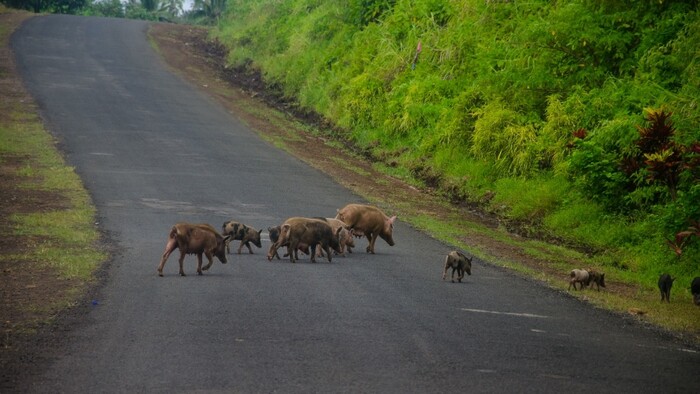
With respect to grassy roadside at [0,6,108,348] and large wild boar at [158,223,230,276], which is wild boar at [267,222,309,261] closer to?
large wild boar at [158,223,230,276]

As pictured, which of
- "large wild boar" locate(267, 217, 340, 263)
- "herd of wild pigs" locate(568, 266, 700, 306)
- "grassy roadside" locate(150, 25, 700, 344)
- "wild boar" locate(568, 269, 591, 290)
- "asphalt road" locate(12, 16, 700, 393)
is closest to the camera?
"asphalt road" locate(12, 16, 700, 393)

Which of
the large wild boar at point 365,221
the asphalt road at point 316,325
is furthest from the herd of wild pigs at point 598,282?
the large wild boar at point 365,221

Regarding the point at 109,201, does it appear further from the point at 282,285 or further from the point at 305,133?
the point at 305,133

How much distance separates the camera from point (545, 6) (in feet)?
91.0

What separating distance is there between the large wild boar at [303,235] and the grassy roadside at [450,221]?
1909 millimetres

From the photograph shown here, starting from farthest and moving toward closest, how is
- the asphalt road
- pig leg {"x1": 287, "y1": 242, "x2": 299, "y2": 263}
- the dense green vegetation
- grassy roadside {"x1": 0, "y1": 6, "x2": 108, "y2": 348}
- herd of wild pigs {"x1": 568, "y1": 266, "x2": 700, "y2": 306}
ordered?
the dense green vegetation, pig leg {"x1": 287, "y1": 242, "x2": 299, "y2": 263}, herd of wild pigs {"x1": 568, "y1": 266, "x2": 700, "y2": 306}, grassy roadside {"x1": 0, "y1": 6, "x2": 108, "y2": 348}, the asphalt road

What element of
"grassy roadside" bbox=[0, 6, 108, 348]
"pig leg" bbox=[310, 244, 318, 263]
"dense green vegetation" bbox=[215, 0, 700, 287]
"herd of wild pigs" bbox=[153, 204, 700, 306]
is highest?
"dense green vegetation" bbox=[215, 0, 700, 287]

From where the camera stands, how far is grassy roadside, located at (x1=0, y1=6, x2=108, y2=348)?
11.3 metres

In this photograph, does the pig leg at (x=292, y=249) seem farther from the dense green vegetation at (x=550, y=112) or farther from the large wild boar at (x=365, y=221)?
the dense green vegetation at (x=550, y=112)

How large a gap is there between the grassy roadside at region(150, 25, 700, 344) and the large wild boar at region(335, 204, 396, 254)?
5.81 feet

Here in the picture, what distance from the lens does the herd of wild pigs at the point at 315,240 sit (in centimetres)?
1361

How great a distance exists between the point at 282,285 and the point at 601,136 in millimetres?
10050

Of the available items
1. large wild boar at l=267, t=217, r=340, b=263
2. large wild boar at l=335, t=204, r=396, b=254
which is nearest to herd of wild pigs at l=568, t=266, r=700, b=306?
large wild boar at l=335, t=204, r=396, b=254

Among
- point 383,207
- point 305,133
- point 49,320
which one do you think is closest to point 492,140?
point 383,207
